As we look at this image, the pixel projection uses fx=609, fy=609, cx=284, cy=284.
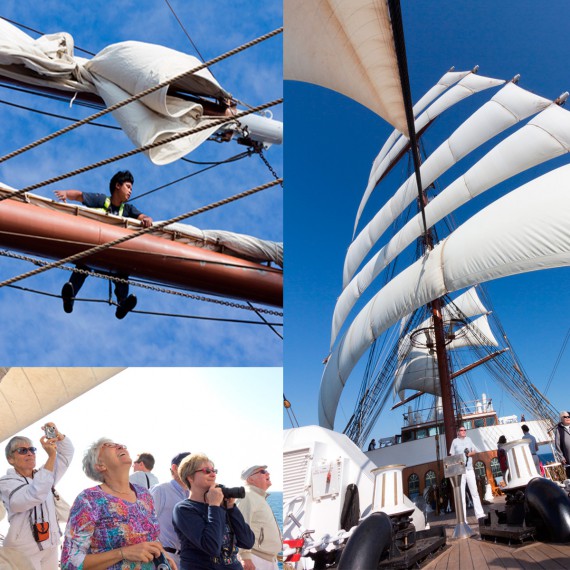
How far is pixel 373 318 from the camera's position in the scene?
3.62m

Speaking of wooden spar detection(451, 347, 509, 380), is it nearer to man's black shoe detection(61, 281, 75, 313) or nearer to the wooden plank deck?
the wooden plank deck

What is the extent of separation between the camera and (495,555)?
1890 millimetres

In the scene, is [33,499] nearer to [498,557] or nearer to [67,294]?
[67,294]

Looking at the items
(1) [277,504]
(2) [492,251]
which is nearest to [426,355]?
(2) [492,251]

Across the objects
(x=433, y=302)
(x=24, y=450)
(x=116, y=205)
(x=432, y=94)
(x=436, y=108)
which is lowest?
(x=24, y=450)

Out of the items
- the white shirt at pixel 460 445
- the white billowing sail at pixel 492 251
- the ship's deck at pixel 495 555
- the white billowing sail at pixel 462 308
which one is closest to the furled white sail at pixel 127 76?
the white billowing sail at pixel 492 251

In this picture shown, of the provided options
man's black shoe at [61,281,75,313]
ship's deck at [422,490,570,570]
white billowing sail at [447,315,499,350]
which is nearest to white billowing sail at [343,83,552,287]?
white billowing sail at [447,315,499,350]

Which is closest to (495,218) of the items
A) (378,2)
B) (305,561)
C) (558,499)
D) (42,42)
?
(378,2)

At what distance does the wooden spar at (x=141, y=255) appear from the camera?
279cm

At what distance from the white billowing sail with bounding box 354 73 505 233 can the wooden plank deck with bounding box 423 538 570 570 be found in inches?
62.8

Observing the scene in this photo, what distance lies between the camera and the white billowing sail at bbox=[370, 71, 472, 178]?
112 inches

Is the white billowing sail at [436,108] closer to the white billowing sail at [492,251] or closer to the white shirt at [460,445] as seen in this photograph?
the white billowing sail at [492,251]

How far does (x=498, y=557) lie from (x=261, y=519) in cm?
118

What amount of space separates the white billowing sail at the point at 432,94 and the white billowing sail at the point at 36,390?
1.64 meters
